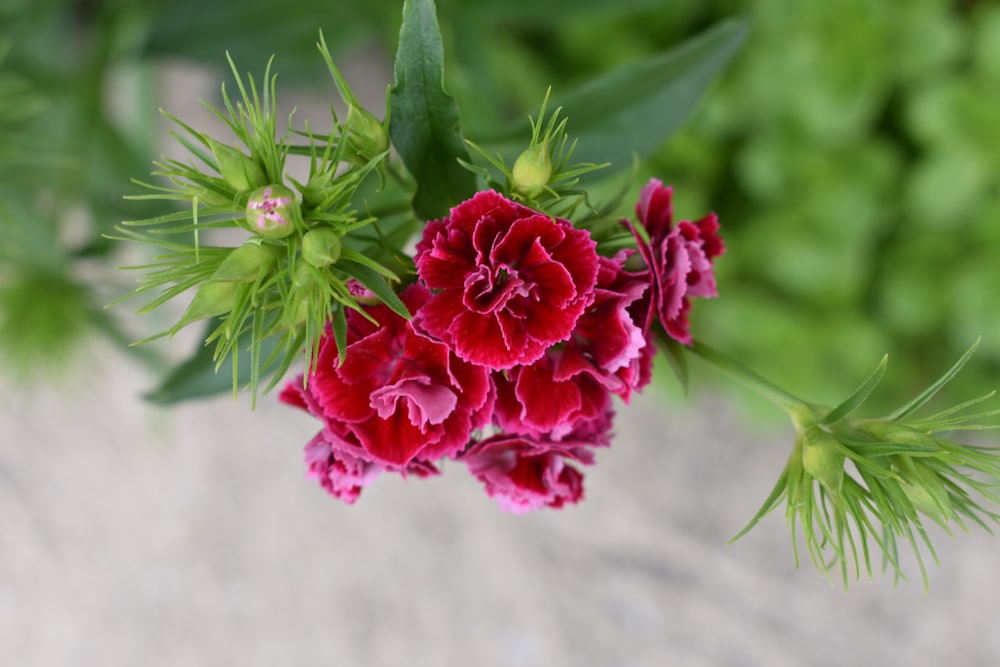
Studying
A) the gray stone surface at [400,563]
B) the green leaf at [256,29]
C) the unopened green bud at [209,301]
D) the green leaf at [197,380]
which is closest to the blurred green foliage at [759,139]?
the green leaf at [256,29]

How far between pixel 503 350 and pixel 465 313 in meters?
0.04

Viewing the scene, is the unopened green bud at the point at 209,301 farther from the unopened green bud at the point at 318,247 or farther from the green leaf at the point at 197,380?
the green leaf at the point at 197,380

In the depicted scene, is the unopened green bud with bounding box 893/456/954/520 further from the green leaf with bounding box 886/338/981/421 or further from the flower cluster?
the flower cluster

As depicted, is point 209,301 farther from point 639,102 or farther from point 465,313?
point 639,102

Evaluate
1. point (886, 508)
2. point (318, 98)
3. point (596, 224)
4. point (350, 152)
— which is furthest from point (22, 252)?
point (886, 508)

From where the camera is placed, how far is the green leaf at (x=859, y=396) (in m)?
0.59

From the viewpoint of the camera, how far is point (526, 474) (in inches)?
26.7

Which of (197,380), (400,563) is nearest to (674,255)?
(197,380)

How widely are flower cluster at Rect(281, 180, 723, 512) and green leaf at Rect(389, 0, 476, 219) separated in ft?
0.31

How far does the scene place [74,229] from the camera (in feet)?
6.27

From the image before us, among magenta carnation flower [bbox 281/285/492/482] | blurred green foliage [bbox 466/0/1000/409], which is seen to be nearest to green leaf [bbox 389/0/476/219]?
magenta carnation flower [bbox 281/285/492/482]

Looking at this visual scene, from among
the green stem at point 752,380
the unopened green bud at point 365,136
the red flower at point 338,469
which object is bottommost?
the red flower at point 338,469

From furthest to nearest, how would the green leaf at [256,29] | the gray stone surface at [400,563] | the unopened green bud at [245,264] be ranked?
the gray stone surface at [400,563] < the green leaf at [256,29] < the unopened green bud at [245,264]

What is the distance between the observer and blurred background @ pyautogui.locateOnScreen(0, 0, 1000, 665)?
156 cm
